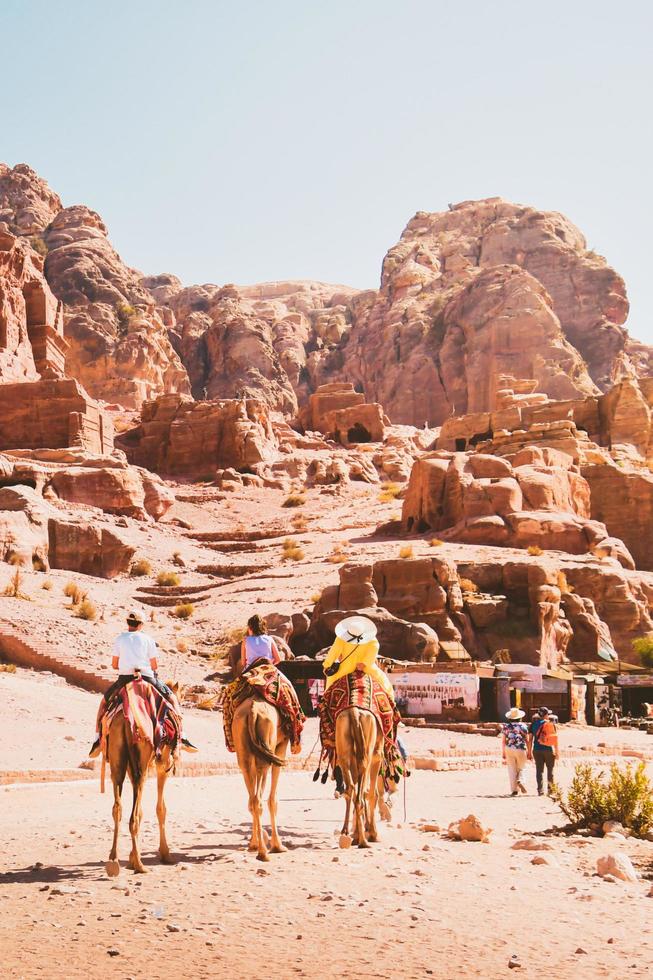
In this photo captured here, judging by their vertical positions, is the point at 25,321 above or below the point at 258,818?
above

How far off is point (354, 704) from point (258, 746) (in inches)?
45.6

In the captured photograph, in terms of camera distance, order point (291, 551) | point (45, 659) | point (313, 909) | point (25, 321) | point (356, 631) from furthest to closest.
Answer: point (25, 321)
point (291, 551)
point (45, 659)
point (356, 631)
point (313, 909)

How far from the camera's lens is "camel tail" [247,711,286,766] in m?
9.44

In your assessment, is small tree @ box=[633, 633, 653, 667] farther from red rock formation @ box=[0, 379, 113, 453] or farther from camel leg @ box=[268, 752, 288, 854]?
red rock formation @ box=[0, 379, 113, 453]

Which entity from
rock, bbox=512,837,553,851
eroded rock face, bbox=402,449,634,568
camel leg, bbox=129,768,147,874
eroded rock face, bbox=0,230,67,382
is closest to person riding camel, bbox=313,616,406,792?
rock, bbox=512,837,553,851

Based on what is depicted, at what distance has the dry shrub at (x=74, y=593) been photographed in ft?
108

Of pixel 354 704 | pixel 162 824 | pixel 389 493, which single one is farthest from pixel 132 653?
pixel 389 493

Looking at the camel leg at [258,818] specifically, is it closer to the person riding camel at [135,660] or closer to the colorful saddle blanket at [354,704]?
the person riding camel at [135,660]

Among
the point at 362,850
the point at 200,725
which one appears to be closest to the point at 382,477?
the point at 200,725

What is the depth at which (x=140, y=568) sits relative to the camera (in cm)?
4178

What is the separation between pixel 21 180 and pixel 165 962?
101526 mm

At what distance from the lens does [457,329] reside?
98875mm

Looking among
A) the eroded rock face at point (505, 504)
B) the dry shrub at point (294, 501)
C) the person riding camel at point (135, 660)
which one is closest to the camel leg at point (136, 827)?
the person riding camel at point (135, 660)

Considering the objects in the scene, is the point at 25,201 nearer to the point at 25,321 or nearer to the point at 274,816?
the point at 25,321
